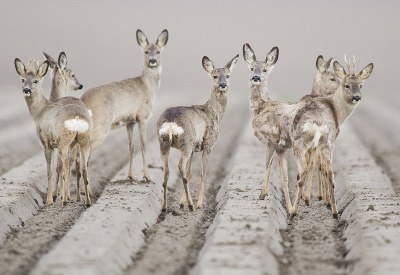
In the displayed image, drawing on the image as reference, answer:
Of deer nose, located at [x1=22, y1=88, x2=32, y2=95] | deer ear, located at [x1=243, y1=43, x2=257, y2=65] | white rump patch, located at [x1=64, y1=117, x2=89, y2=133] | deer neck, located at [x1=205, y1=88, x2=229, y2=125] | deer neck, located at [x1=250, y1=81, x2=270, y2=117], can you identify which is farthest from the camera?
deer ear, located at [x1=243, y1=43, x2=257, y2=65]

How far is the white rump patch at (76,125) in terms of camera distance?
10.7m

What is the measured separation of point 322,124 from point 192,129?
1947 millimetres

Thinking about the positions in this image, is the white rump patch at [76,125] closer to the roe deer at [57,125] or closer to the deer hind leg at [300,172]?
the roe deer at [57,125]

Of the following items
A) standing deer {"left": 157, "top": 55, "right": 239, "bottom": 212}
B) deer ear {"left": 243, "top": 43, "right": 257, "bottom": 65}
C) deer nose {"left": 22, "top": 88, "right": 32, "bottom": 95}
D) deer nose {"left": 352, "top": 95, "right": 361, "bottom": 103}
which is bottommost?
standing deer {"left": 157, "top": 55, "right": 239, "bottom": 212}

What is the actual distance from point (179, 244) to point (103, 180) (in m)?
4.62

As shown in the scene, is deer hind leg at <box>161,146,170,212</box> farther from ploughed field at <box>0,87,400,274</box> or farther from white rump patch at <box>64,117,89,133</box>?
white rump patch at <box>64,117,89,133</box>

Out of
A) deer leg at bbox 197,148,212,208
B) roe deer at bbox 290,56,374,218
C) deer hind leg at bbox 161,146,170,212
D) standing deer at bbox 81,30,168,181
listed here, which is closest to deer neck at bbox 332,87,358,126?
roe deer at bbox 290,56,374,218

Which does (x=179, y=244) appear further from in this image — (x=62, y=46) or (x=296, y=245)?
(x=62, y=46)

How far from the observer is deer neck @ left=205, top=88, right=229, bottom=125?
1198cm

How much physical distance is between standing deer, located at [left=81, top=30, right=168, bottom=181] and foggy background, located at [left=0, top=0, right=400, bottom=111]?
2501 centimetres

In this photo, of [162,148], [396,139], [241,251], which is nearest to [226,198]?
[162,148]

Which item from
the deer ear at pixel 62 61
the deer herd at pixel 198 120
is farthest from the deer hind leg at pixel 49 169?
the deer ear at pixel 62 61

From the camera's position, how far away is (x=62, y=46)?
4484 cm

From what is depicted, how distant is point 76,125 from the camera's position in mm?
10703
